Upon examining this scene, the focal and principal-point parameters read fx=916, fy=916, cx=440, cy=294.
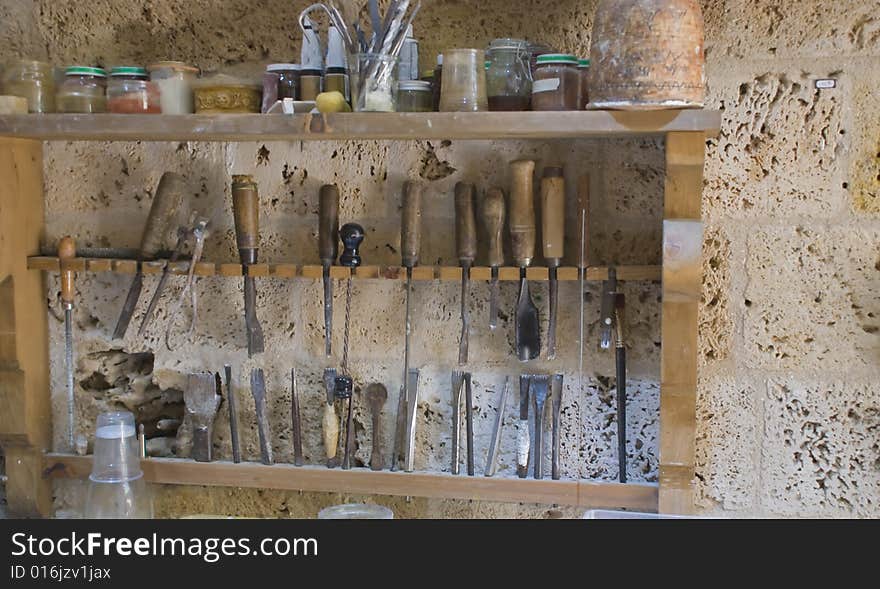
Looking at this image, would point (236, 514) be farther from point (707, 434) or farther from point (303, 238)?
point (707, 434)

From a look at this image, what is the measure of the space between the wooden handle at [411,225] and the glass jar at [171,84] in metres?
0.39

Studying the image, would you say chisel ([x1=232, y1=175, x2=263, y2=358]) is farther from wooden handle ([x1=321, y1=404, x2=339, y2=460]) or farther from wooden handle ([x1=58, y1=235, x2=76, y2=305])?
wooden handle ([x1=58, y1=235, x2=76, y2=305])

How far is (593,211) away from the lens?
155cm

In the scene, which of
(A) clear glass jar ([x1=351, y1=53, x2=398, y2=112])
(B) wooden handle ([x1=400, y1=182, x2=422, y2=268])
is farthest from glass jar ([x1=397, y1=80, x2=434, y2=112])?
(B) wooden handle ([x1=400, y1=182, x2=422, y2=268])

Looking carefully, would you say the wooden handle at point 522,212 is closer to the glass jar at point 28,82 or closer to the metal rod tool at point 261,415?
the metal rod tool at point 261,415

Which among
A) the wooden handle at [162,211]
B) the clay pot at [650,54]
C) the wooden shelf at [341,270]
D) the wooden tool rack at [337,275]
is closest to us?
the clay pot at [650,54]

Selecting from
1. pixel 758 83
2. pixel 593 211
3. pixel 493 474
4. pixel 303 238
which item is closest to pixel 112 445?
pixel 303 238

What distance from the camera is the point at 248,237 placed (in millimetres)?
1556

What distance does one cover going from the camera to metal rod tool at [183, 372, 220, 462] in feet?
5.30

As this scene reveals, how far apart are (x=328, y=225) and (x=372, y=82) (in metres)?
0.27

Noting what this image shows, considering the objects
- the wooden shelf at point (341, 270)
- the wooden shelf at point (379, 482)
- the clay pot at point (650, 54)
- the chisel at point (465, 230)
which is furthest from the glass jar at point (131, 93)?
the clay pot at point (650, 54)

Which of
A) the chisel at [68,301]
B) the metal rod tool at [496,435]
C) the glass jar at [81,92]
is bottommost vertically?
the metal rod tool at [496,435]

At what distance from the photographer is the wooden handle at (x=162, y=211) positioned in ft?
5.17

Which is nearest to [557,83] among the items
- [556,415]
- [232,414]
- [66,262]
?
[556,415]
